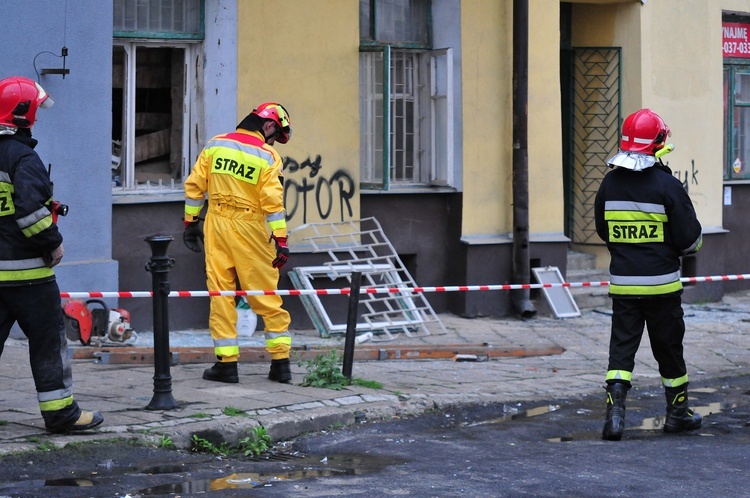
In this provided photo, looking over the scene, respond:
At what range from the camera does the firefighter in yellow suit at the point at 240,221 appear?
335 inches

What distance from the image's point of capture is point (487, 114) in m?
13.4

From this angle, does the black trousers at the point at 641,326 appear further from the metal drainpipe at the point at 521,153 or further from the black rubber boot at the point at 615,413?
the metal drainpipe at the point at 521,153

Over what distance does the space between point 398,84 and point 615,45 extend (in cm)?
309

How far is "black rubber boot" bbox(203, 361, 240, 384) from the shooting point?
8.64m

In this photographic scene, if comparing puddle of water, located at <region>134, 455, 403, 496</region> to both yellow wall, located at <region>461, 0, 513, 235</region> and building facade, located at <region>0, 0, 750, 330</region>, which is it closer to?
building facade, located at <region>0, 0, 750, 330</region>

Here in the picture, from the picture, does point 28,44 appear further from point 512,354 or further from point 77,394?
point 512,354

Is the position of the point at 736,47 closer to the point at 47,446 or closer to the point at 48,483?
the point at 47,446

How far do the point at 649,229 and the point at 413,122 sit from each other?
20.9 ft

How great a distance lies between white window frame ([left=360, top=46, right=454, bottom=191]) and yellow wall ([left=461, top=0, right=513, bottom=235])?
210mm

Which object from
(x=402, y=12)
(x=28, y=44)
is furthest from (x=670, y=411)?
(x=402, y=12)

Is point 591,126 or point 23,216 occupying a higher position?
point 591,126

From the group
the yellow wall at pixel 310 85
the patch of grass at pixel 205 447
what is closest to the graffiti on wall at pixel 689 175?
the yellow wall at pixel 310 85

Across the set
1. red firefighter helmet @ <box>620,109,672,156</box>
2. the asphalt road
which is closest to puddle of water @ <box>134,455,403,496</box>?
the asphalt road

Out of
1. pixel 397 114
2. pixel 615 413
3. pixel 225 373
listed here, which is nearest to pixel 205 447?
pixel 225 373
